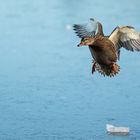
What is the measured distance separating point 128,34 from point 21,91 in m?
2.96

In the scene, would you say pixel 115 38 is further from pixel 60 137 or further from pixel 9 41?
pixel 9 41

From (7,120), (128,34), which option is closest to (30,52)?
(7,120)

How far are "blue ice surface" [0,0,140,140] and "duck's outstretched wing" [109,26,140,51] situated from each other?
1.87 metres

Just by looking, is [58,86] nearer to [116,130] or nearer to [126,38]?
[116,130]

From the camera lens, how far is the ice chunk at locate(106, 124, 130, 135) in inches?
273

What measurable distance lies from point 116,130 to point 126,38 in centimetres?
212

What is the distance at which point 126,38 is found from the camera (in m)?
5.06

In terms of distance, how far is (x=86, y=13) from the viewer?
38.2 feet

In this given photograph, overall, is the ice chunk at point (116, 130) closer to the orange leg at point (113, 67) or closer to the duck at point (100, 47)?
the duck at point (100, 47)

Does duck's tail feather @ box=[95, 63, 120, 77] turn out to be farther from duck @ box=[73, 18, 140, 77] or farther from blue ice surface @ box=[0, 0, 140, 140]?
blue ice surface @ box=[0, 0, 140, 140]

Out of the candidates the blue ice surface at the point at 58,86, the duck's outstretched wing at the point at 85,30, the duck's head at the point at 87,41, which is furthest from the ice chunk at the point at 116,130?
the duck's head at the point at 87,41

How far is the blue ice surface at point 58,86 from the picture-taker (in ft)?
23.2

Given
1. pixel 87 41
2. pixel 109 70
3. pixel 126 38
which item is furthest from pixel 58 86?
pixel 87 41

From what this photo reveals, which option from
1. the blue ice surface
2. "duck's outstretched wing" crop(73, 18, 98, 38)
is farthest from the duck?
the blue ice surface
